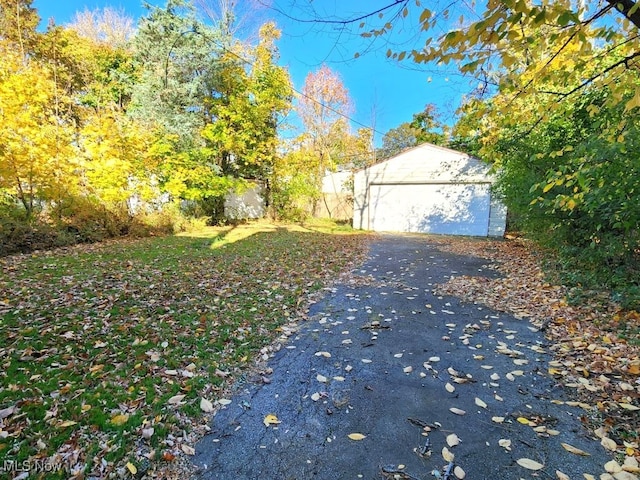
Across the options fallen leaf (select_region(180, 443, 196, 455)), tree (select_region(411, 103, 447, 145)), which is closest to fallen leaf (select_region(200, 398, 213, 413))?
fallen leaf (select_region(180, 443, 196, 455))

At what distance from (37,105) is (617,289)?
11.3 metres

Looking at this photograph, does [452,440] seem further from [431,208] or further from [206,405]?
[431,208]

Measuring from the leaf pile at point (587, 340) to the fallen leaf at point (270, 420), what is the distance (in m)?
2.07

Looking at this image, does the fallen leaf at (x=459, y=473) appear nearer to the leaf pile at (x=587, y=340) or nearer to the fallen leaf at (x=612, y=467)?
the fallen leaf at (x=612, y=467)

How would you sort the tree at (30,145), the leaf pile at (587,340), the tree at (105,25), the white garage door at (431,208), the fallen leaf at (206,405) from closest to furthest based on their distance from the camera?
the leaf pile at (587,340) → the fallen leaf at (206,405) → the tree at (30,145) → the white garage door at (431,208) → the tree at (105,25)

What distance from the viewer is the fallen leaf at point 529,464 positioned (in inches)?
69.3

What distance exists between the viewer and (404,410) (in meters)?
2.27

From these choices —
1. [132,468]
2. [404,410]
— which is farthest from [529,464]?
[132,468]

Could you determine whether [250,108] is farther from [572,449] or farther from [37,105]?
[572,449]

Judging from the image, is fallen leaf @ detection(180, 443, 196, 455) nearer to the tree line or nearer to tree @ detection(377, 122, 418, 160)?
the tree line

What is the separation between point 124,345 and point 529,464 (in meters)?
3.31

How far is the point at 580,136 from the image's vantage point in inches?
206

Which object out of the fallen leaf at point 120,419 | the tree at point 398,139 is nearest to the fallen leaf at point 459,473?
the fallen leaf at point 120,419

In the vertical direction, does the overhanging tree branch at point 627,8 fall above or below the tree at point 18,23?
below
